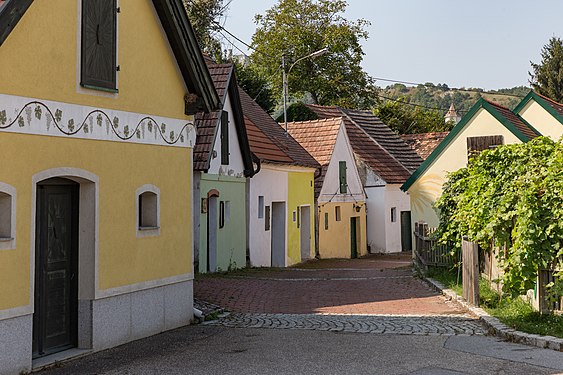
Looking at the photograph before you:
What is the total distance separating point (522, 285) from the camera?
38.7 ft

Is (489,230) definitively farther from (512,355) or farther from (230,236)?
(230,236)

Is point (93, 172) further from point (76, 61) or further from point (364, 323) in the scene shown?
point (364, 323)

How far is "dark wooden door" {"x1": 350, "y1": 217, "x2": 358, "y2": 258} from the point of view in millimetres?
36281

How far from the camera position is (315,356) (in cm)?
1003

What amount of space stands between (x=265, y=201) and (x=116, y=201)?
1515 cm

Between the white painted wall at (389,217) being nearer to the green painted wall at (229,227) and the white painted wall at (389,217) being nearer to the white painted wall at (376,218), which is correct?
the white painted wall at (376,218)

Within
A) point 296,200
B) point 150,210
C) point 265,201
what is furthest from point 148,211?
point 296,200

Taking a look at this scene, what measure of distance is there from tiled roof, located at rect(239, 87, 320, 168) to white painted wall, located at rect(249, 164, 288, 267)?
0.51 metres

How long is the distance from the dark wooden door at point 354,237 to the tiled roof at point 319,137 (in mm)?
3983

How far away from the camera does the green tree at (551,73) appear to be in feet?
193

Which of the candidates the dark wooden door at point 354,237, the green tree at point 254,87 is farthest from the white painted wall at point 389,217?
the green tree at point 254,87

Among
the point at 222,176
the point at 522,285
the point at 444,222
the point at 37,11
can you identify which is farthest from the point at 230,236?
the point at 37,11

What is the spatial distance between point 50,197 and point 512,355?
6598 millimetres

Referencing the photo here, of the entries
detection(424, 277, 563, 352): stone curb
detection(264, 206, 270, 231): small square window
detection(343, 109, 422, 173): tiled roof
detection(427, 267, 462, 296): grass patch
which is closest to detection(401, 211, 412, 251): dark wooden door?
detection(343, 109, 422, 173): tiled roof
